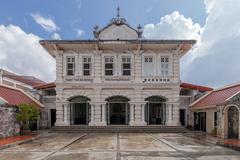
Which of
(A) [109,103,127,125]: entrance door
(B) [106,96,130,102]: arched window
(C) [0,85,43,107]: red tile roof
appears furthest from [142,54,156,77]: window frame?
(C) [0,85,43,107]: red tile roof

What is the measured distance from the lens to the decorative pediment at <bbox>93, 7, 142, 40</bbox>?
23297 millimetres

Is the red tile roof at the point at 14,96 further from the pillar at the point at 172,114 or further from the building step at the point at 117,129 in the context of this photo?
the pillar at the point at 172,114

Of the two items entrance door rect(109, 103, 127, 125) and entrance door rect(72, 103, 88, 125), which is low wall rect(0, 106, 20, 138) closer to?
entrance door rect(72, 103, 88, 125)

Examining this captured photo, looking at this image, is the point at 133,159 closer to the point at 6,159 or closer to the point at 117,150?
the point at 117,150

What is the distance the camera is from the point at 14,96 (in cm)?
2023

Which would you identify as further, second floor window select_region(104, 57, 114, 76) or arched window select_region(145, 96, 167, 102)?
arched window select_region(145, 96, 167, 102)

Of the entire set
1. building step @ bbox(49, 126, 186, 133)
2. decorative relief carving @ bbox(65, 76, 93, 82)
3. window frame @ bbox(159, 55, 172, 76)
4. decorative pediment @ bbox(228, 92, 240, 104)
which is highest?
window frame @ bbox(159, 55, 172, 76)

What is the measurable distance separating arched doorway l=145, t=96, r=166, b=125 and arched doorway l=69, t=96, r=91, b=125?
4.81 m

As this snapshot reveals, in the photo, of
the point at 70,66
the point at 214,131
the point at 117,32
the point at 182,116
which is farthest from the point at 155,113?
the point at 70,66

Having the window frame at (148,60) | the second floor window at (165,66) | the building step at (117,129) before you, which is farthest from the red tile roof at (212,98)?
the window frame at (148,60)

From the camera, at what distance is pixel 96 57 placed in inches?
893

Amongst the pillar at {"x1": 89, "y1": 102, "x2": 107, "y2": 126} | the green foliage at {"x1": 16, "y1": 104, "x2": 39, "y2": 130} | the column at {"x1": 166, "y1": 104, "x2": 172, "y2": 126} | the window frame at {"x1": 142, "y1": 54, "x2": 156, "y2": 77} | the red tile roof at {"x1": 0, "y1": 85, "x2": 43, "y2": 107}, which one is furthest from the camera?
the window frame at {"x1": 142, "y1": 54, "x2": 156, "y2": 77}

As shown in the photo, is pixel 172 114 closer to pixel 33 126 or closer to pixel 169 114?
pixel 169 114

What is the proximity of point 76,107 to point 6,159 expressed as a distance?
14.3m
